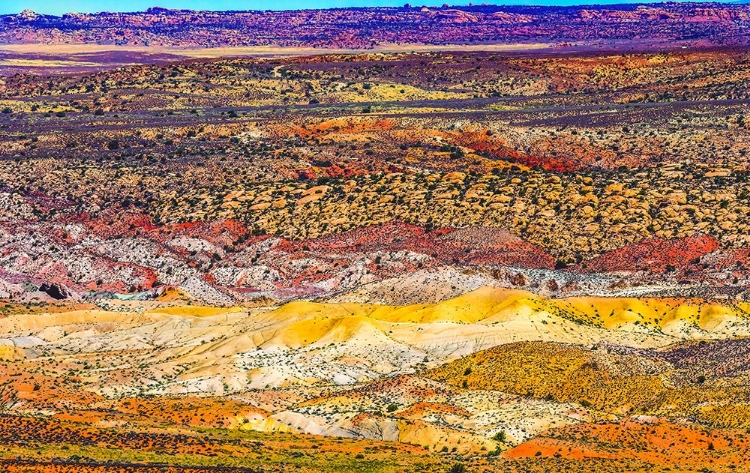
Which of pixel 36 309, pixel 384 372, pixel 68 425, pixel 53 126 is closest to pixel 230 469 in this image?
pixel 68 425

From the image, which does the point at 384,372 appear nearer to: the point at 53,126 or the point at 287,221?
the point at 287,221

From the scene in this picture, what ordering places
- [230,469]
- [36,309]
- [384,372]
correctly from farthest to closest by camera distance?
[36,309], [384,372], [230,469]

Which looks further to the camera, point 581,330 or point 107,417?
point 581,330

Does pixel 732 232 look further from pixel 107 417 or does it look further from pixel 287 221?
pixel 107 417

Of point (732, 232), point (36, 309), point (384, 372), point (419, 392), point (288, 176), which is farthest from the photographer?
point (288, 176)

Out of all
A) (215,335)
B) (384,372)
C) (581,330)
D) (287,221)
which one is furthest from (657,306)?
(287,221)

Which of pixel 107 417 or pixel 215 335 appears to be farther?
pixel 215 335
